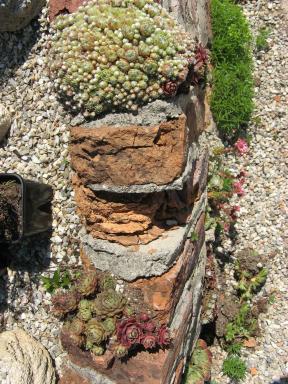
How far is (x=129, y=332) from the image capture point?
423 centimetres

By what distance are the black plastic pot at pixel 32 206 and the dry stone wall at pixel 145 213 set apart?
368mm

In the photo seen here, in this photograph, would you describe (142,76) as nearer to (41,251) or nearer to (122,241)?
(122,241)

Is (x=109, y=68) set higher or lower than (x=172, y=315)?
higher

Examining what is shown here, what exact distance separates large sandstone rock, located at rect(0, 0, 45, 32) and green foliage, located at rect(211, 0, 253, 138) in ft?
8.95

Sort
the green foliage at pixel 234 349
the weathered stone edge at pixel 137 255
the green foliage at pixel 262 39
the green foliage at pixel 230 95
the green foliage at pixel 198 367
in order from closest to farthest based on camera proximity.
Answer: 1. the weathered stone edge at pixel 137 255
2. the green foliage at pixel 198 367
3. the green foliage at pixel 230 95
4. the green foliage at pixel 234 349
5. the green foliage at pixel 262 39

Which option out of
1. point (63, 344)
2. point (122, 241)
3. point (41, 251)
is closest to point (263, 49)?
point (122, 241)

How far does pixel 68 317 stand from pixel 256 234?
319 cm

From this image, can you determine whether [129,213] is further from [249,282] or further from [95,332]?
[249,282]

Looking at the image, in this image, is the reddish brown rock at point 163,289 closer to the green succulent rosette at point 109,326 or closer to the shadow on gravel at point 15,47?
the green succulent rosette at point 109,326

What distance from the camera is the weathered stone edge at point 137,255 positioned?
4.35 m

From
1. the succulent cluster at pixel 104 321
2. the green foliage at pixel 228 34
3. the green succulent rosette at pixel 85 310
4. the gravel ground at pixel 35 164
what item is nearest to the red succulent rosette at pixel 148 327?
the succulent cluster at pixel 104 321

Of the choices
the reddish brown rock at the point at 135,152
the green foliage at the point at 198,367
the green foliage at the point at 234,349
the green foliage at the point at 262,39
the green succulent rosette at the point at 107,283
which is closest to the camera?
the reddish brown rock at the point at 135,152

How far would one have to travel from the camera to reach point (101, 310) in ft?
14.5

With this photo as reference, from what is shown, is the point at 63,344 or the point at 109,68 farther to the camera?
the point at 63,344
